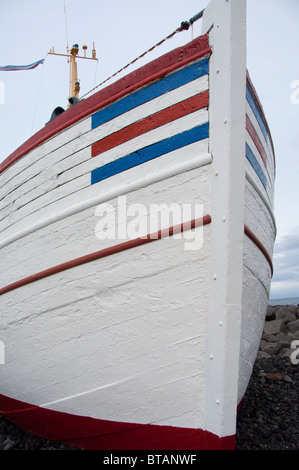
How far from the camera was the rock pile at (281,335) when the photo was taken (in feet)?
20.1

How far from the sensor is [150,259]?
1.85 metres

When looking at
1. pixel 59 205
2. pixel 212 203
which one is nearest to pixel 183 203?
pixel 212 203

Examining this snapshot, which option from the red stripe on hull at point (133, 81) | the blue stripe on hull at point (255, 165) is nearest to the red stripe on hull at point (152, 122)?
the red stripe on hull at point (133, 81)

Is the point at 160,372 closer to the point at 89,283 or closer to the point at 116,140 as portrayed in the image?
the point at 89,283

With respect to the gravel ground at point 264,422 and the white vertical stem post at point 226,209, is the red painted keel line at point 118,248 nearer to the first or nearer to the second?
the white vertical stem post at point 226,209

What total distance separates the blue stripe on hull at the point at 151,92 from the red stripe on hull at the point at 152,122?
124mm

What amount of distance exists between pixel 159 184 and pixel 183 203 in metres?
0.20

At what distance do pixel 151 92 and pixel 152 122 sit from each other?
0.67 ft

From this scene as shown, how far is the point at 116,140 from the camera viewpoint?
6.75ft

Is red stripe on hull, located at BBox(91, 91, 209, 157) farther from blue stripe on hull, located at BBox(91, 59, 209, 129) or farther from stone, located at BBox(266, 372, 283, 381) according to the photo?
stone, located at BBox(266, 372, 283, 381)

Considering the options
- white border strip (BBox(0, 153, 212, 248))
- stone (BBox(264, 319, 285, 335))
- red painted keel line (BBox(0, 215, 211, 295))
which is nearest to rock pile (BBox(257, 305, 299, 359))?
stone (BBox(264, 319, 285, 335))

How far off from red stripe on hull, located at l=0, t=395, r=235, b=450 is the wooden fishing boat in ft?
0.03

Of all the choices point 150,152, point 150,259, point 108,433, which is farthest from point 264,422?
point 150,152

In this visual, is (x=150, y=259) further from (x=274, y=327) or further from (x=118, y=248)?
(x=274, y=327)
